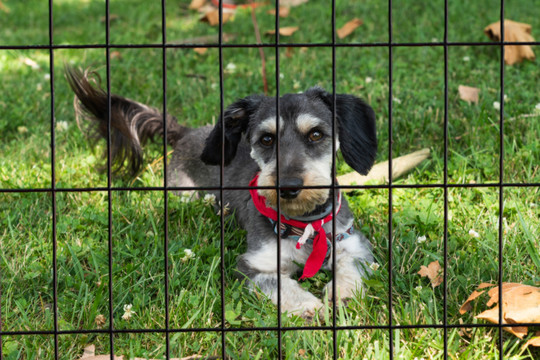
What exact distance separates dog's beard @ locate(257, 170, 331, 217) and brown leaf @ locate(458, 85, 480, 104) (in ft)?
8.42

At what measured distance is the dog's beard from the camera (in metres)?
3.45

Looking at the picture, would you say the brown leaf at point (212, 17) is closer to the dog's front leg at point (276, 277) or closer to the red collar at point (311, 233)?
the red collar at point (311, 233)

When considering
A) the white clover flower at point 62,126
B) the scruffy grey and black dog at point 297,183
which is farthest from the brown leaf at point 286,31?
the scruffy grey and black dog at point 297,183

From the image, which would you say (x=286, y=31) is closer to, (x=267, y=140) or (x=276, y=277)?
(x=267, y=140)

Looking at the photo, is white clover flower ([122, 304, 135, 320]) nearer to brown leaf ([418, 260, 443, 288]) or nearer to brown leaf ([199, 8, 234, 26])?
brown leaf ([418, 260, 443, 288])

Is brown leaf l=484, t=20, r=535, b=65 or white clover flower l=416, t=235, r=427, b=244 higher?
brown leaf l=484, t=20, r=535, b=65

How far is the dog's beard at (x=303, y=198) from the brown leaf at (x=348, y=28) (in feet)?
14.3

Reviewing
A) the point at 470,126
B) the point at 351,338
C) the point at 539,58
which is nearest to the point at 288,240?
the point at 351,338

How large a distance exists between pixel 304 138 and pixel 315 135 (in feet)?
0.23

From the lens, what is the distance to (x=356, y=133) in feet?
12.5

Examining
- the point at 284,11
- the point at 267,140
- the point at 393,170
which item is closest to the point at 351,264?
the point at 267,140

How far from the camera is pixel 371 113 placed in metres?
3.87

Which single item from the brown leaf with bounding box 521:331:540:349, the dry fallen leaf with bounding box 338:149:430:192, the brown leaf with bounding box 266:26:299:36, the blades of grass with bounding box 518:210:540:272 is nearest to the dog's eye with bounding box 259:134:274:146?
the dry fallen leaf with bounding box 338:149:430:192

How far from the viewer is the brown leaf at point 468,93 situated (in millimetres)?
5691
